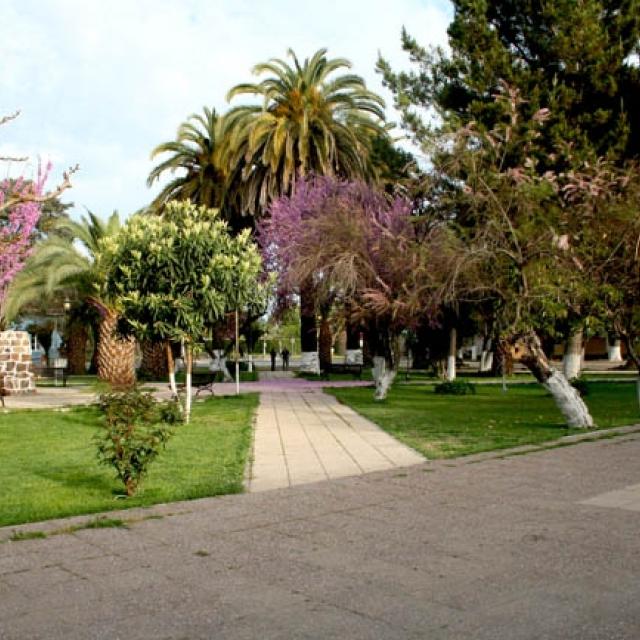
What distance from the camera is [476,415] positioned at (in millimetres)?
17031

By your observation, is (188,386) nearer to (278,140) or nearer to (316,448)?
(316,448)

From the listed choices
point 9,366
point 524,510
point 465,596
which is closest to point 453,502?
point 524,510

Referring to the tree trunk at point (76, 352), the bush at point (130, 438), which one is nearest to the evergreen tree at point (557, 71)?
the bush at point (130, 438)

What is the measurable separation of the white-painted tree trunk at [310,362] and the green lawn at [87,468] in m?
19.2

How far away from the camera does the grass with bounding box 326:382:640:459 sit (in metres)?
12.2

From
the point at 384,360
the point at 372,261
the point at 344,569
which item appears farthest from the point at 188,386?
the point at 344,569

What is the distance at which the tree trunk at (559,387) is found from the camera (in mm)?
13797

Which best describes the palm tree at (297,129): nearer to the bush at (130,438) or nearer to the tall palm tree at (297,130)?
the tall palm tree at (297,130)

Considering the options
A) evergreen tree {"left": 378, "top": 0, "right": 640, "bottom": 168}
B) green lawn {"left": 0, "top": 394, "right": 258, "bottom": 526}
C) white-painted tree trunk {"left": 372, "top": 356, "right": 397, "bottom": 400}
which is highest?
evergreen tree {"left": 378, "top": 0, "right": 640, "bottom": 168}

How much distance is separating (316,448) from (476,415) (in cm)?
645

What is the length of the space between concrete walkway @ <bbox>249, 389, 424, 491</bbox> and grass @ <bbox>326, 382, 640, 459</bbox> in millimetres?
430

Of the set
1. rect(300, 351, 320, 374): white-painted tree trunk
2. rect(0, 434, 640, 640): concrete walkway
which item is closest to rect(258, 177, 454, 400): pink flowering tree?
rect(0, 434, 640, 640): concrete walkway

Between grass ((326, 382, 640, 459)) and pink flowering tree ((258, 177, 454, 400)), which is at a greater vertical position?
pink flowering tree ((258, 177, 454, 400))

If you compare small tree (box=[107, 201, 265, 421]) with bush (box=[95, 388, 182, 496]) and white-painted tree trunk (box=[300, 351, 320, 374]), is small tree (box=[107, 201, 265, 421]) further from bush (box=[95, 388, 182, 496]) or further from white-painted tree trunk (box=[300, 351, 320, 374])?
white-painted tree trunk (box=[300, 351, 320, 374])
